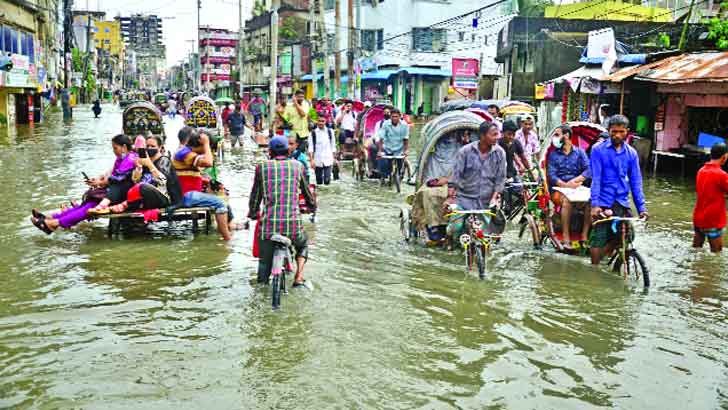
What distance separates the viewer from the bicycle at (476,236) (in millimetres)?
7930

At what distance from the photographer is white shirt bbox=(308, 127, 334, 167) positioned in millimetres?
13844

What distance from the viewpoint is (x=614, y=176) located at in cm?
765

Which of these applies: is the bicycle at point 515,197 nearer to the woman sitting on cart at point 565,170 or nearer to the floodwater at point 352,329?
the floodwater at point 352,329

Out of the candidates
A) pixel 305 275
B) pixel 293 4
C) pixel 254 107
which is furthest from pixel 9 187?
pixel 293 4

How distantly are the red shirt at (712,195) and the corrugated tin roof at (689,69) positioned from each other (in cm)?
732

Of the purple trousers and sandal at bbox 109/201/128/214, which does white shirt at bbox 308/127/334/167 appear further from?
the purple trousers

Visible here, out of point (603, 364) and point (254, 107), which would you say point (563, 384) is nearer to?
point (603, 364)

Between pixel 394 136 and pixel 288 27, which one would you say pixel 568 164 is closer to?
pixel 394 136

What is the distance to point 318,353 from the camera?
555 cm

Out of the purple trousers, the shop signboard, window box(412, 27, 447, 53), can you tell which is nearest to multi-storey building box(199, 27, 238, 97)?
window box(412, 27, 447, 53)

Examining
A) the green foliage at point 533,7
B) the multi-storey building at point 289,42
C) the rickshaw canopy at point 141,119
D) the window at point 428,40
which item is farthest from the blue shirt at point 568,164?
the multi-storey building at point 289,42

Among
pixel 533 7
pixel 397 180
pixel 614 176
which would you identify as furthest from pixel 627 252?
pixel 533 7

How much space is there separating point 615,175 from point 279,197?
141 inches

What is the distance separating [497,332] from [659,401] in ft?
5.25
